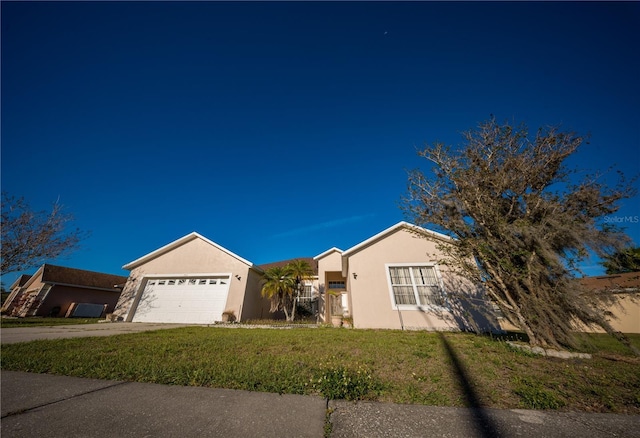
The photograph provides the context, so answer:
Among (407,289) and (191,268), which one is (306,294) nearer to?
(191,268)

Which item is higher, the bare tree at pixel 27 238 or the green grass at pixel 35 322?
the bare tree at pixel 27 238

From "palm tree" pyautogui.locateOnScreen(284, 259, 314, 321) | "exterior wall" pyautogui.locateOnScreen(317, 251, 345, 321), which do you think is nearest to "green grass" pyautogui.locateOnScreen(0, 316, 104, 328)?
"palm tree" pyautogui.locateOnScreen(284, 259, 314, 321)

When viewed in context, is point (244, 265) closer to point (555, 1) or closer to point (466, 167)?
point (466, 167)

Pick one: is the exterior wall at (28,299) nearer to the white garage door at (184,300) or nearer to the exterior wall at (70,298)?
the exterior wall at (70,298)

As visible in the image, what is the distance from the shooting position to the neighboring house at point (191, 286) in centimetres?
1251

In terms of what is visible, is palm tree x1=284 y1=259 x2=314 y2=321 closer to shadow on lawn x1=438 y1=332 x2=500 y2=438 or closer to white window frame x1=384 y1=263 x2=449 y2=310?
white window frame x1=384 y1=263 x2=449 y2=310

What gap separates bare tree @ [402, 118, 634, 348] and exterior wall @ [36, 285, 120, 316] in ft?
95.1

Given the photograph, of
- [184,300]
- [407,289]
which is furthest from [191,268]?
[407,289]

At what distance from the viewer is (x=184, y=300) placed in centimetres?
1298

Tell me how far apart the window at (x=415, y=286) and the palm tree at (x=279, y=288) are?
6236 millimetres

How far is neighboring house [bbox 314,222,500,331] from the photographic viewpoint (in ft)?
28.7

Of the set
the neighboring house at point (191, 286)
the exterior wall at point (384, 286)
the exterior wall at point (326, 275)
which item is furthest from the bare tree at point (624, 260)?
the neighboring house at point (191, 286)

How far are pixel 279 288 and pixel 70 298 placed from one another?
2130cm

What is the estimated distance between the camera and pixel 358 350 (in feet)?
15.4
